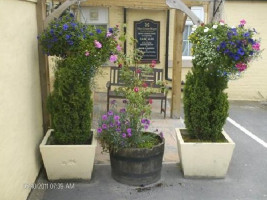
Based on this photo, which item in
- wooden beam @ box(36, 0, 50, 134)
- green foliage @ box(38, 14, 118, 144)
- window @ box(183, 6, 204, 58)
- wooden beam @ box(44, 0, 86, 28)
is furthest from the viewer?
window @ box(183, 6, 204, 58)

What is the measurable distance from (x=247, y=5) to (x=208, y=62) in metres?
5.65

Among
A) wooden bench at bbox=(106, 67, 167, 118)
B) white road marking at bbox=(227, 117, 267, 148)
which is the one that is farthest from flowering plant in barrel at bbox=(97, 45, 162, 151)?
white road marking at bbox=(227, 117, 267, 148)

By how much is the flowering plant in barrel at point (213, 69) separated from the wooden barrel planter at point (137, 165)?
2.11 ft

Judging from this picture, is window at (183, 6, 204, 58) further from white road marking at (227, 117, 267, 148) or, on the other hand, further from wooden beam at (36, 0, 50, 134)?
wooden beam at (36, 0, 50, 134)

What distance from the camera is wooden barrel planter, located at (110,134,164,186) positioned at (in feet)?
12.6

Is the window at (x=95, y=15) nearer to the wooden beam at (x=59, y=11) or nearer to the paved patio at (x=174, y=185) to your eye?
the wooden beam at (x=59, y=11)

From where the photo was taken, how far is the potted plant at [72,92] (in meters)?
3.77

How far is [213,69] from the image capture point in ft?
13.3

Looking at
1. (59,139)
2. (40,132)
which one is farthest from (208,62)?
(40,132)

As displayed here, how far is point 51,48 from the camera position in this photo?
12.8 feet

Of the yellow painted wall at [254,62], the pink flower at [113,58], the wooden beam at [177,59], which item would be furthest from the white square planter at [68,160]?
the yellow painted wall at [254,62]

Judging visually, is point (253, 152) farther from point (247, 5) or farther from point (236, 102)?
point (247, 5)

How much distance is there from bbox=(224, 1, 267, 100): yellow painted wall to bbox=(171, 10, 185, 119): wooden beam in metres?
2.73

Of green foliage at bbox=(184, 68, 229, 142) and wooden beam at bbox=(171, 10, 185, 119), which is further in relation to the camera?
wooden beam at bbox=(171, 10, 185, 119)
